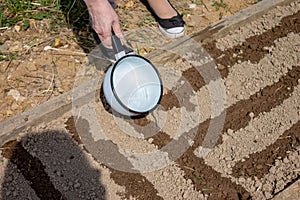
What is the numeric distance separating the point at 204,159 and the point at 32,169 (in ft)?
3.01

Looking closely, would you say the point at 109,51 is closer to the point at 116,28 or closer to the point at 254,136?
the point at 116,28

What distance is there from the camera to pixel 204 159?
2611 millimetres

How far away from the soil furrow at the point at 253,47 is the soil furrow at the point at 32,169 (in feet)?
4.13

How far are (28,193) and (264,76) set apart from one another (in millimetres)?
1561

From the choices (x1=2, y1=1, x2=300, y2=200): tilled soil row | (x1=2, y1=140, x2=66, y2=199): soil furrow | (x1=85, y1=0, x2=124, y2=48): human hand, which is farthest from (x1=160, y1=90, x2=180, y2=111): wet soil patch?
(x1=2, y1=140, x2=66, y2=199): soil furrow

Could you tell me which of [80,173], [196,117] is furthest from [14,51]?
[196,117]

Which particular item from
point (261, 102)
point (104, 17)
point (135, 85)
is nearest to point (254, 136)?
point (261, 102)

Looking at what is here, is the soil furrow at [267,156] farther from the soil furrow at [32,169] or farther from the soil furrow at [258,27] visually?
the soil furrow at [32,169]

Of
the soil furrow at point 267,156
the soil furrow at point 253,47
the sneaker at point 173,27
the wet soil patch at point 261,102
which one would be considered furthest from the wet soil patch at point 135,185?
the sneaker at point 173,27

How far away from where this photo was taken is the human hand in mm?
2246

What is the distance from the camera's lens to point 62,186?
99.0 inches

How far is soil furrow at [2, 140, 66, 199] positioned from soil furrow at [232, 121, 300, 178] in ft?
3.11

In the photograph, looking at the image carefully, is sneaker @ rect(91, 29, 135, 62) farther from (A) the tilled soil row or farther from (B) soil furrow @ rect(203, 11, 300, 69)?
(B) soil furrow @ rect(203, 11, 300, 69)

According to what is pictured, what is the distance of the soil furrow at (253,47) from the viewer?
3121mm
